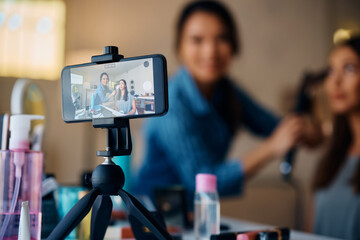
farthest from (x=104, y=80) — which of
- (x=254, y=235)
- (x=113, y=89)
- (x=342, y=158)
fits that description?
(x=342, y=158)

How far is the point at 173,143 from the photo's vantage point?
1618mm

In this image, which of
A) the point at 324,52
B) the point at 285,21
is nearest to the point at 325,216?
the point at 324,52

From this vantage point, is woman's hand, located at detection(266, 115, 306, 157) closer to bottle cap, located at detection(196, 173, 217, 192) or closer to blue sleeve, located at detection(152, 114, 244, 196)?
blue sleeve, located at detection(152, 114, 244, 196)

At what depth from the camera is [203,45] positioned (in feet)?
5.53

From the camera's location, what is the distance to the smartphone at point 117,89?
458mm

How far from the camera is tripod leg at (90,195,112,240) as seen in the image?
49cm

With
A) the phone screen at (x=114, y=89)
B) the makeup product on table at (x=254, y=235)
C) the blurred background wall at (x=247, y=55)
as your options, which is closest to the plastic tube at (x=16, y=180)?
the phone screen at (x=114, y=89)

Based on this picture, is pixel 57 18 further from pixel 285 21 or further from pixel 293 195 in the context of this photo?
pixel 293 195

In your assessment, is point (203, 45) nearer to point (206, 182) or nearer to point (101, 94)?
point (206, 182)

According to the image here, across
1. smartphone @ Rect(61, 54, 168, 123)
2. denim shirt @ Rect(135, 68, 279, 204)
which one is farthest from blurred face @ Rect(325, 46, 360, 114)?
smartphone @ Rect(61, 54, 168, 123)

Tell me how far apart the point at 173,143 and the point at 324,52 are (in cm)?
85

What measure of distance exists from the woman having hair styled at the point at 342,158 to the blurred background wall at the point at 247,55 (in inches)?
5.0

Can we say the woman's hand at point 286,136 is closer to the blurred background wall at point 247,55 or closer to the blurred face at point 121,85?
the blurred background wall at point 247,55

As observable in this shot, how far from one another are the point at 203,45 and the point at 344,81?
62 centimetres
